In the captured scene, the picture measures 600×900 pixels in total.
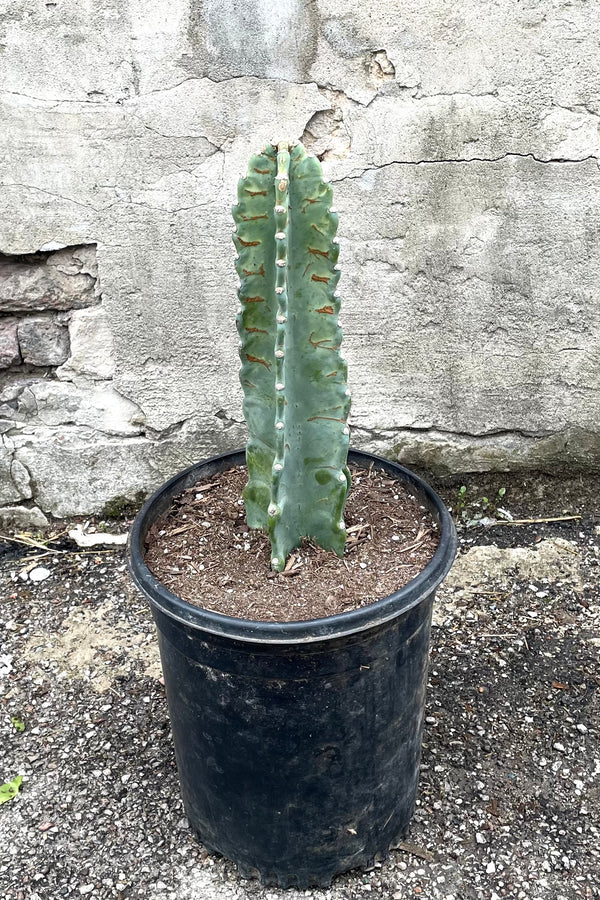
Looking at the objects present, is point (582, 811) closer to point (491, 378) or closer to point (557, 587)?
point (557, 587)

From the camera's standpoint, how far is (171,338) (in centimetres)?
240

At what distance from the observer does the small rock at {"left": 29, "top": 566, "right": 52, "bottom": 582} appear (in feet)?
8.09

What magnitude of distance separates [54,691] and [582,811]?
133 cm

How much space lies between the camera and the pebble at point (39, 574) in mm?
2467

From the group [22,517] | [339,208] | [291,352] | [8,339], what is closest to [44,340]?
[8,339]

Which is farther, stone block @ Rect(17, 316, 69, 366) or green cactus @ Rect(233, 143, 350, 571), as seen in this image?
stone block @ Rect(17, 316, 69, 366)

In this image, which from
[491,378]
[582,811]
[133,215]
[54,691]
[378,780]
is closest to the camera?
[378,780]

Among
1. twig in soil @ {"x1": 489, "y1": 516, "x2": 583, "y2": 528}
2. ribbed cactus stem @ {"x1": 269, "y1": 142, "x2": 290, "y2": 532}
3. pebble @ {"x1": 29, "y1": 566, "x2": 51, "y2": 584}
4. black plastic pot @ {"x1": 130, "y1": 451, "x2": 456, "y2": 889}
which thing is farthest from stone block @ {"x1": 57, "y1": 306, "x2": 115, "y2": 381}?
twig in soil @ {"x1": 489, "y1": 516, "x2": 583, "y2": 528}

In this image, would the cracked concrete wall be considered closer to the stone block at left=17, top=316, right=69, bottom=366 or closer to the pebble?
the stone block at left=17, top=316, right=69, bottom=366

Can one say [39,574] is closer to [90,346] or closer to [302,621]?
[90,346]

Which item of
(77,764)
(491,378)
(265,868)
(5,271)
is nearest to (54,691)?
(77,764)

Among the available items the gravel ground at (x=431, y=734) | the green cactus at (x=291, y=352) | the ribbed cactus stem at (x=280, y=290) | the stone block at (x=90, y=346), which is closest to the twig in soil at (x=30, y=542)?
the gravel ground at (x=431, y=734)

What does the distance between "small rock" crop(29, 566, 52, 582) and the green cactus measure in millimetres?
1158

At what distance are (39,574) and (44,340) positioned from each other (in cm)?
75
